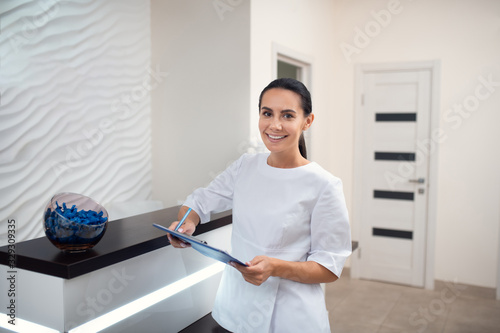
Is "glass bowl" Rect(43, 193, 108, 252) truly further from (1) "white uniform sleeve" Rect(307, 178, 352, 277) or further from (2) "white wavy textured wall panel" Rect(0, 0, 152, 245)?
(2) "white wavy textured wall panel" Rect(0, 0, 152, 245)

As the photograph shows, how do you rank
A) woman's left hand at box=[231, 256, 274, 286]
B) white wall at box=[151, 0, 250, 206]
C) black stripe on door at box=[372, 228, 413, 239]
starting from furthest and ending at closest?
black stripe on door at box=[372, 228, 413, 239] → white wall at box=[151, 0, 250, 206] → woman's left hand at box=[231, 256, 274, 286]

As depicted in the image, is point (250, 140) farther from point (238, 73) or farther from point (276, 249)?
point (276, 249)

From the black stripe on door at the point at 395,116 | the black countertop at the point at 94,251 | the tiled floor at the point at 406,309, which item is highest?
the black stripe on door at the point at 395,116

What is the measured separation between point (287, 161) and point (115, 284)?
78 cm

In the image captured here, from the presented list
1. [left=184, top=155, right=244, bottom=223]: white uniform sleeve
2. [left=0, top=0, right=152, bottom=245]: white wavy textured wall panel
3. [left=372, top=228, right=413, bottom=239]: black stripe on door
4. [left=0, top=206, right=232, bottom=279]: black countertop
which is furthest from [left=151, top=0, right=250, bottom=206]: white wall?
[left=372, top=228, right=413, bottom=239]: black stripe on door

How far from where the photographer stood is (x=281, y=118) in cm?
133

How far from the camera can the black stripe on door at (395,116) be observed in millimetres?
4379

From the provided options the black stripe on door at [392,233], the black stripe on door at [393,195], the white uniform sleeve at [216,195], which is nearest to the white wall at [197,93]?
the white uniform sleeve at [216,195]

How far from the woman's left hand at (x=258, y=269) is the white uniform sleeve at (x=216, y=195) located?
0.43 metres

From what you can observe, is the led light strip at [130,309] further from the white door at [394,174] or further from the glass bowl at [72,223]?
the white door at [394,174]

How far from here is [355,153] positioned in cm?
461

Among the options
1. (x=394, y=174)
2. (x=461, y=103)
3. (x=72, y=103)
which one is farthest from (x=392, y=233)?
(x=72, y=103)

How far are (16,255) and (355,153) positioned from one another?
3.69m

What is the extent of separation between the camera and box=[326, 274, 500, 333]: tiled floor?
353 cm
